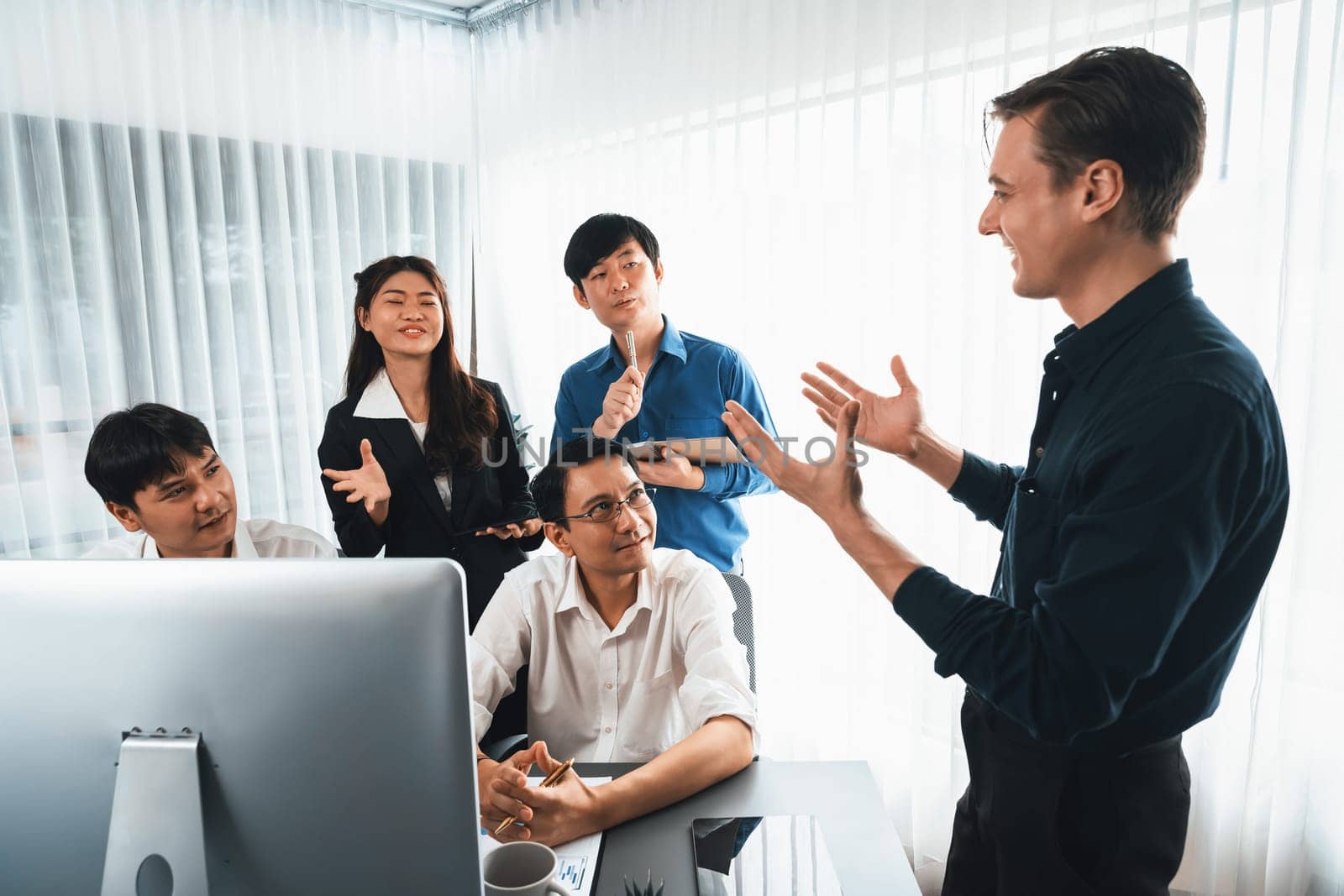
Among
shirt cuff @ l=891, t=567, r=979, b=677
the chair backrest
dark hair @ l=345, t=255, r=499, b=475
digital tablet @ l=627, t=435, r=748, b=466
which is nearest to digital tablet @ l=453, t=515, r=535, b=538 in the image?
dark hair @ l=345, t=255, r=499, b=475

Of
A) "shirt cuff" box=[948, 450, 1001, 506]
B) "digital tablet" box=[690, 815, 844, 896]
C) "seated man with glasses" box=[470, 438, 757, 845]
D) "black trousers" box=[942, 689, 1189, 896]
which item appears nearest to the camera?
"digital tablet" box=[690, 815, 844, 896]

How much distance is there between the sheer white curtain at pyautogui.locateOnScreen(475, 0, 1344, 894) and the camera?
1.78m

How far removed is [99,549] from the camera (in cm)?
194

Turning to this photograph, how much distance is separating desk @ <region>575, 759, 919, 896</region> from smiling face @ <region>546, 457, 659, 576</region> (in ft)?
1.42

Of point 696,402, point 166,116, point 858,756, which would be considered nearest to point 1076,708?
point 696,402

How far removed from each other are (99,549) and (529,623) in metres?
1.09

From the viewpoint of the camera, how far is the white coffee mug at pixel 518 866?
3.12 feet

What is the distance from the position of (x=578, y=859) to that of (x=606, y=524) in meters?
0.70

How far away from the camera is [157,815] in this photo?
735mm

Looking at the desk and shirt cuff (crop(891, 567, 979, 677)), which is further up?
shirt cuff (crop(891, 567, 979, 677))

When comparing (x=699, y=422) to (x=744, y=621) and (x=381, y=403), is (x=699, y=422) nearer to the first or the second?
(x=744, y=621)

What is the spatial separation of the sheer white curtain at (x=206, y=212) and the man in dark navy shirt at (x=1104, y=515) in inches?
101

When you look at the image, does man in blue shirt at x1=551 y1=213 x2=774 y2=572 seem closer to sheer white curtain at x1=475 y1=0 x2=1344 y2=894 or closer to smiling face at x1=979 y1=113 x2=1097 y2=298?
sheer white curtain at x1=475 y1=0 x2=1344 y2=894

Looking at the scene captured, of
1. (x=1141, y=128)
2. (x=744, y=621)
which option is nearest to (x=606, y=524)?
(x=744, y=621)
